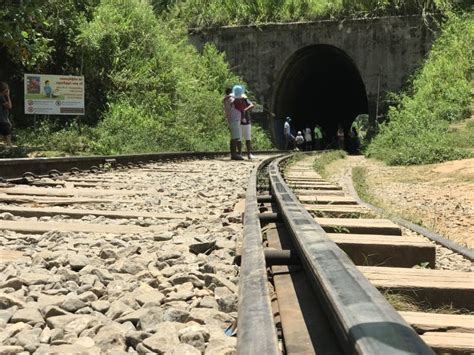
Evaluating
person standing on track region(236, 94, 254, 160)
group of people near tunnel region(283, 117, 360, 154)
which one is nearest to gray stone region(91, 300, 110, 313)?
person standing on track region(236, 94, 254, 160)

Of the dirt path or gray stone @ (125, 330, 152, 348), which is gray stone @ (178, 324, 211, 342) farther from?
the dirt path

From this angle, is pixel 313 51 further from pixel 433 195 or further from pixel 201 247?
pixel 201 247

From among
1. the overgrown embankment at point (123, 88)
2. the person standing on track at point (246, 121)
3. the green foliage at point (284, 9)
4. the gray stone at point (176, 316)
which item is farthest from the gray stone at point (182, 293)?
the green foliage at point (284, 9)

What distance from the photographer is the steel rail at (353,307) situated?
1162mm

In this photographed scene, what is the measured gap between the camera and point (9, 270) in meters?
2.61

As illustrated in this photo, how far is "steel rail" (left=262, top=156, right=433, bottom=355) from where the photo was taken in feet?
3.81

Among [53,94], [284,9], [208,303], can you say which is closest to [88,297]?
[208,303]

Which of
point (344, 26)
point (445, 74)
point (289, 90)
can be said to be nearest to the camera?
point (445, 74)

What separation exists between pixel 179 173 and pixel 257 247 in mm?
6131

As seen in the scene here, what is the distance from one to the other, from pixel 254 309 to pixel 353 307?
0.34 meters

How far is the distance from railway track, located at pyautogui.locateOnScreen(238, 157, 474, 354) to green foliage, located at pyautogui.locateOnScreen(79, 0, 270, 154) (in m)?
11.7

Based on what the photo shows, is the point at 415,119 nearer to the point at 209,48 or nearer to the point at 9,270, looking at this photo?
the point at 209,48

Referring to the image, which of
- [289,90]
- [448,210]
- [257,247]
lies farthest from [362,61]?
[257,247]

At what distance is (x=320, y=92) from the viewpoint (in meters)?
33.3
